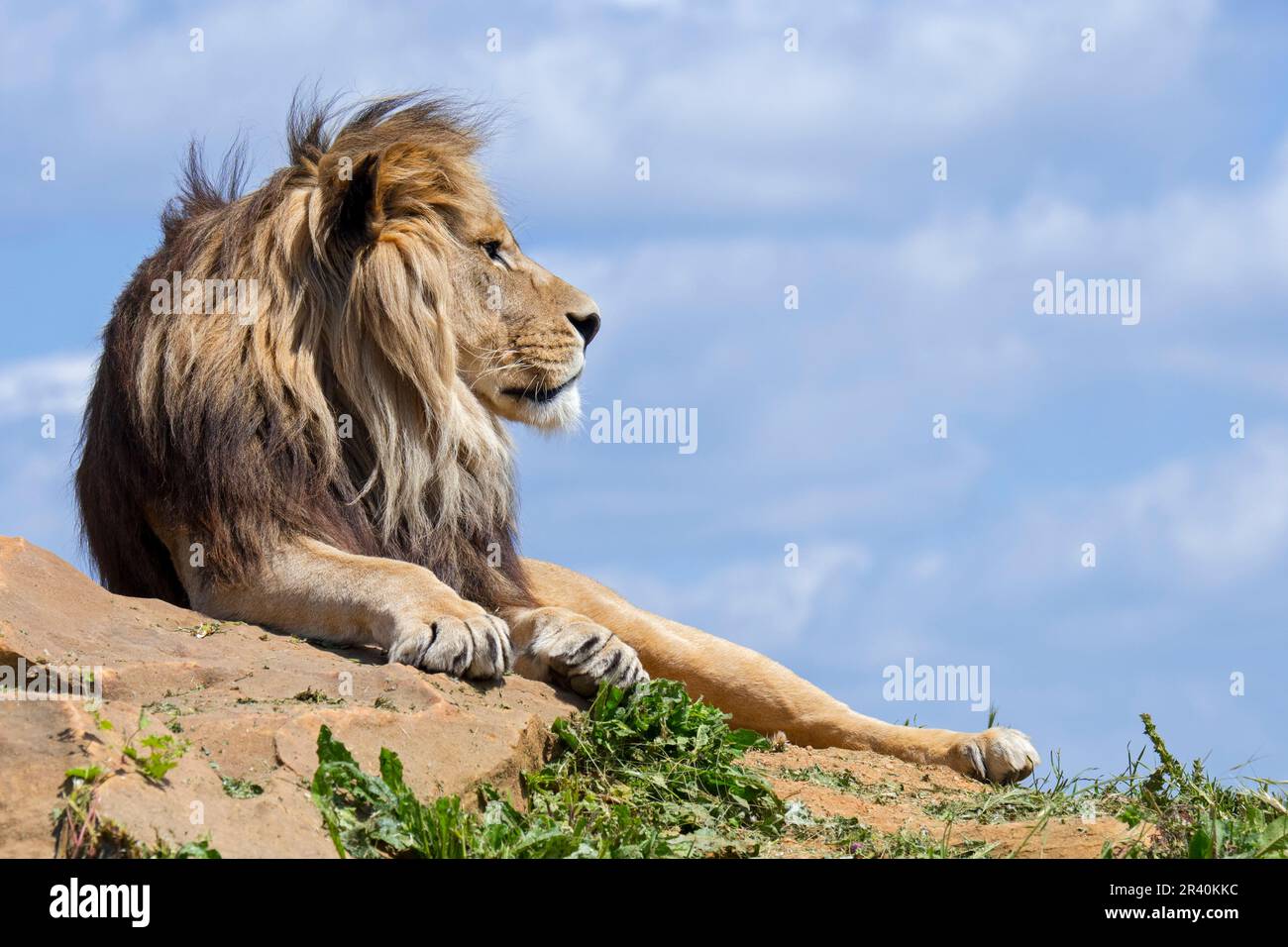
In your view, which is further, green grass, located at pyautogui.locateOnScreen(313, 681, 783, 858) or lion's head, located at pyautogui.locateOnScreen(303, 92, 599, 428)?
lion's head, located at pyautogui.locateOnScreen(303, 92, 599, 428)

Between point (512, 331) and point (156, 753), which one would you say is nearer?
point (156, 753)

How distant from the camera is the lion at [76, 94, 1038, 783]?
5703mm

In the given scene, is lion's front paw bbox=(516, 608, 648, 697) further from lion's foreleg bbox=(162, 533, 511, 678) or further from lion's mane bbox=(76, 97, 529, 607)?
lion's mane bbox=(76, 97, 529, 607)

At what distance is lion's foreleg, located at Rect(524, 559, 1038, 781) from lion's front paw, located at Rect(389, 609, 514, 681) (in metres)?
1.38

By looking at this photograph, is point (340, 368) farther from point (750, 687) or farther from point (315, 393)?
point (750, 687)

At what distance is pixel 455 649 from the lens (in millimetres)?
5059

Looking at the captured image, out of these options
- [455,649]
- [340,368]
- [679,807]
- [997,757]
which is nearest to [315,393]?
[340,368]

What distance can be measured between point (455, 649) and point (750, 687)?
6.67 feet

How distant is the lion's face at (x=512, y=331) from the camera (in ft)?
21.4

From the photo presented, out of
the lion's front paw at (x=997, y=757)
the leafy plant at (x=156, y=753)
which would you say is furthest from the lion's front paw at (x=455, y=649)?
the lion's front paw at (x=997, y=757)

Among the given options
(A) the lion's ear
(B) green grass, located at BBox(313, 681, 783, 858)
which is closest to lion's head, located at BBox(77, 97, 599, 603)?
(A) the lion's ear

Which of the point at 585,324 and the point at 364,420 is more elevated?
the point at 585,324

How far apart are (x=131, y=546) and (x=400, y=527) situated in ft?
3.54
